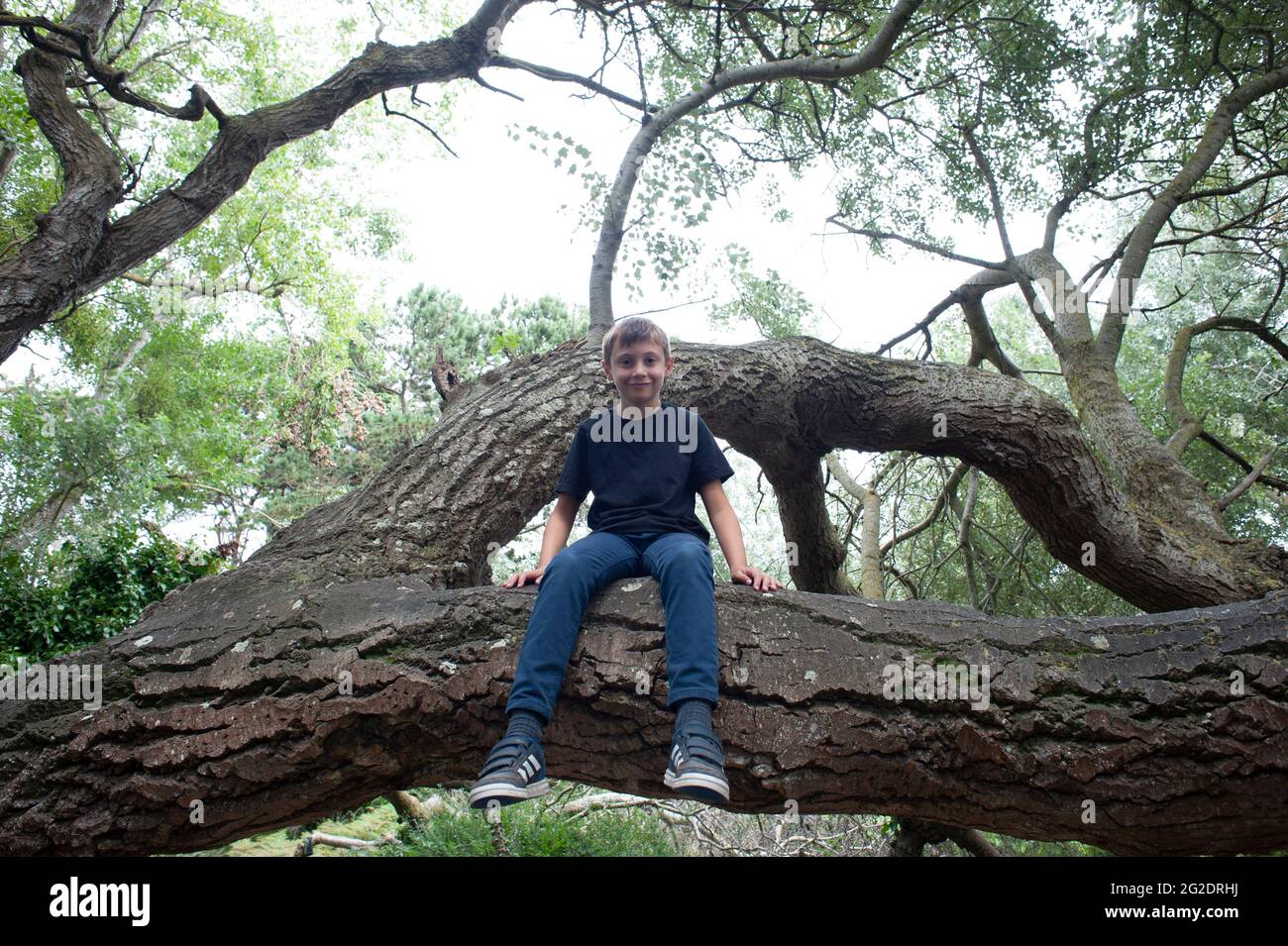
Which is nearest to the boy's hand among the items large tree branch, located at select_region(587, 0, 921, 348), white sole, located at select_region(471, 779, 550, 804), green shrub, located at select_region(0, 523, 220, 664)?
white sole, located at select_region(471, 779, 550, 804)

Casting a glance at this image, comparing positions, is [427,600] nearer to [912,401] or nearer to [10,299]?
[912,401]

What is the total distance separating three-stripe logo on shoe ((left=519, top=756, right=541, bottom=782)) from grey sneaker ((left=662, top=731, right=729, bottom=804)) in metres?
0.26

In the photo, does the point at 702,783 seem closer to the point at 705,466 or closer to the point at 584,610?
the point at 584,610

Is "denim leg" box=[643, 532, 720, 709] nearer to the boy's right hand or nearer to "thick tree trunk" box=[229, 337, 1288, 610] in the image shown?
the boy's right hand

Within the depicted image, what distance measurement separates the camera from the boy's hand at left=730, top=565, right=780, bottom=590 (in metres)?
1.98

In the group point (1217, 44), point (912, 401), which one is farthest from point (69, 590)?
point (1217, 44)

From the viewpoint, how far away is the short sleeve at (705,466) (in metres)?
2.31

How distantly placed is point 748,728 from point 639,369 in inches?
41.2

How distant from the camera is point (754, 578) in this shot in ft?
6.64

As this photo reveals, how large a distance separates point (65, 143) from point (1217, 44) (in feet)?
19.2

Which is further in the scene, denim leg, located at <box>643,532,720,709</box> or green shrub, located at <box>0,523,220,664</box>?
green shrub, located at <box>0,523,220,664</box>

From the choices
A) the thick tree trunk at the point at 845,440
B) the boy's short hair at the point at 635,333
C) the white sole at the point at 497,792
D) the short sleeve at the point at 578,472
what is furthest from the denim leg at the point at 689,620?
the thick tree trunk at the point at 845,440

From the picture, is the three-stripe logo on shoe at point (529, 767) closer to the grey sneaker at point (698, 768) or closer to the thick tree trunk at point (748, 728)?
the thick tree trunk at point (748, 728)

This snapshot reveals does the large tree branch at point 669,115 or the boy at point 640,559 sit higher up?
the large tree branch at point 669,115
